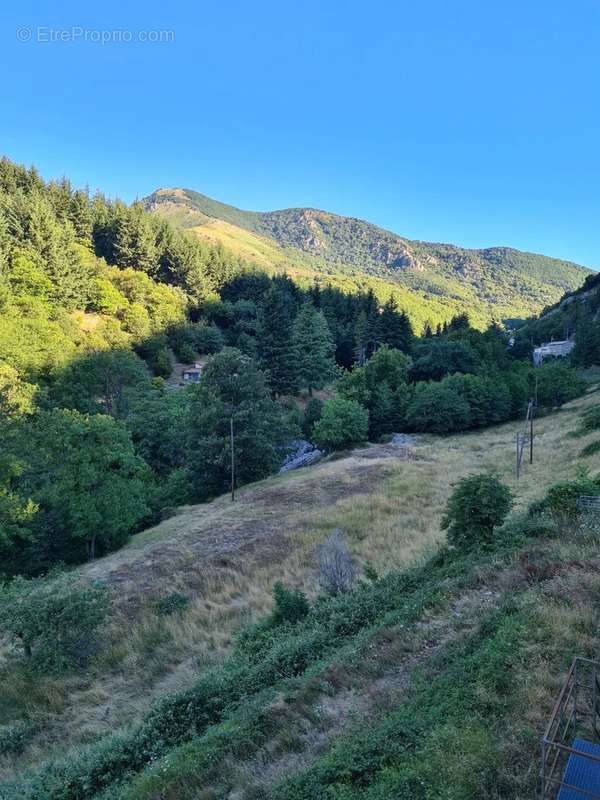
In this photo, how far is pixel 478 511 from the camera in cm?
1246

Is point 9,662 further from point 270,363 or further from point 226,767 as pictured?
point 270,363

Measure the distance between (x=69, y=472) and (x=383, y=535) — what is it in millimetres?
18004

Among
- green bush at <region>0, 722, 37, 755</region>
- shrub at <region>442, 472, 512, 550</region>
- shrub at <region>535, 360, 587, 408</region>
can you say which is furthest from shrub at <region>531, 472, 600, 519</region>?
shrub at <region>535, 360, 587, 408</region>

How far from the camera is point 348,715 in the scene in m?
6.63

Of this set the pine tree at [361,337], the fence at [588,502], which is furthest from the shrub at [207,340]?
the fence at [588,502]

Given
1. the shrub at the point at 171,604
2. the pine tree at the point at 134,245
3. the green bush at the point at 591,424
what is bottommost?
the shrub at the point at 171,604

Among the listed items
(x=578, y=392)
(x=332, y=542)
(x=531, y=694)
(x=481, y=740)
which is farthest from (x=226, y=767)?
(x=578, y=392)

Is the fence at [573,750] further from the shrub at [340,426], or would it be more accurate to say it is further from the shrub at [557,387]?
the shrub at [557,387]

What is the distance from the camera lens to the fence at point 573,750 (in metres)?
3.91

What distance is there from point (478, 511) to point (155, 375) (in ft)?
189

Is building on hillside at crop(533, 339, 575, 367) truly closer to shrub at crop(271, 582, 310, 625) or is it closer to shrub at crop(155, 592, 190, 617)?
shrub at crop(155, 592, 190, 617)

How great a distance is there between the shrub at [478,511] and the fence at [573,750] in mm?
6364

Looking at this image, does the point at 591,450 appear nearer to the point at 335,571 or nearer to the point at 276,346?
the point at 335,571

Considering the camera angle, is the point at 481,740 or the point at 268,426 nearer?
the point at 481,740
